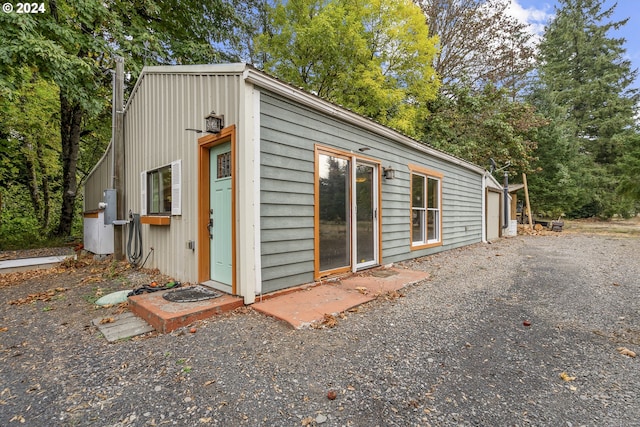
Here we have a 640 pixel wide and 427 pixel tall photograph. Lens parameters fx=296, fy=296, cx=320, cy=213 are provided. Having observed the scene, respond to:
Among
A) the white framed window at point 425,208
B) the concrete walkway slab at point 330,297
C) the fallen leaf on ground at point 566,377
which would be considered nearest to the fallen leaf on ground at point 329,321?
the concrete walkway slab at point 330,297

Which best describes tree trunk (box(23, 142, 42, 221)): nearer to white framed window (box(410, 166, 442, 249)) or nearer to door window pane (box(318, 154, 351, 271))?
door window pane (box(318, 154, 351, 271))

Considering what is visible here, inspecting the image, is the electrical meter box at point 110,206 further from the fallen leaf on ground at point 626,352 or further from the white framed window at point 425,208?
the fallen leaf on ground at point 626,352

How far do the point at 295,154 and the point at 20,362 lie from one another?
321 centimetres

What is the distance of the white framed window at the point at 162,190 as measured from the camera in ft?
14.3

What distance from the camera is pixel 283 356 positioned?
2.30 metres

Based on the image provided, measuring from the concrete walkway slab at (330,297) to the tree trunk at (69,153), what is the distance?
9514 mm

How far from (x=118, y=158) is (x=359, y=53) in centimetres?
875

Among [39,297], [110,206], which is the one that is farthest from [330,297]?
[110,206]

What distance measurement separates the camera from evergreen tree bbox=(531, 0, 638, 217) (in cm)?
1941

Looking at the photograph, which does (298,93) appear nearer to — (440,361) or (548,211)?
(440,361)

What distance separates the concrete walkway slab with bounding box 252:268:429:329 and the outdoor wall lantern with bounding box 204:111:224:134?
2128 millimetres

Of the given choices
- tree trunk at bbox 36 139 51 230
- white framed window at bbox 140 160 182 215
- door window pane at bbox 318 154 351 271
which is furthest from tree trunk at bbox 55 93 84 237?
door window pane at bbox 318 154 351 271

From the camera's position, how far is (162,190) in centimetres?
Result: 500

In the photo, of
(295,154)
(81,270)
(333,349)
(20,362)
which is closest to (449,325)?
(333,349)
